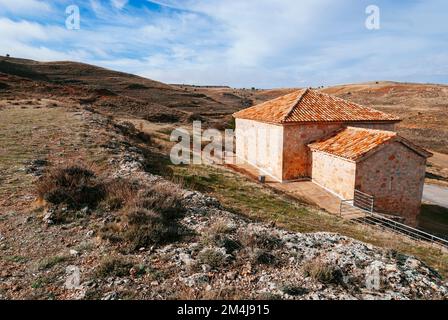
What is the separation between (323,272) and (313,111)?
16.2 meters

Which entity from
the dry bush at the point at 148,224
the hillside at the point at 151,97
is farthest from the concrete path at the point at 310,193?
the hillside at the point at 151,97

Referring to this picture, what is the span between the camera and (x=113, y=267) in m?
5.71

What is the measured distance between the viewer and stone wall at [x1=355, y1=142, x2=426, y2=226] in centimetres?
1576

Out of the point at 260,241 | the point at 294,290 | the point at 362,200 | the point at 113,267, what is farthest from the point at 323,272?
the point at 362,200

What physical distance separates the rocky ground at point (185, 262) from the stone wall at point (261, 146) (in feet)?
40.5

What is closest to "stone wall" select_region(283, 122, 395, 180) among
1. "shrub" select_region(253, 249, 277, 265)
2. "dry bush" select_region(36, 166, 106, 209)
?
"dry bush" select_region(36, 166, 106, 209)

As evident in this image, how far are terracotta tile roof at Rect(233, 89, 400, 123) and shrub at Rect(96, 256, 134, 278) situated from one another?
1459 centimetres

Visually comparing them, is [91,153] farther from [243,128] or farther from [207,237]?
[243,128]

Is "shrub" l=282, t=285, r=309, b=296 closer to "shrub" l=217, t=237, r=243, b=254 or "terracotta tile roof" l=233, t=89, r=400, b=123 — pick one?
"shrub" l=217, t=237, r=243, b=254

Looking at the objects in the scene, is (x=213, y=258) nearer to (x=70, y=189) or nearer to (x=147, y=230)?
(x=147, y=230)
